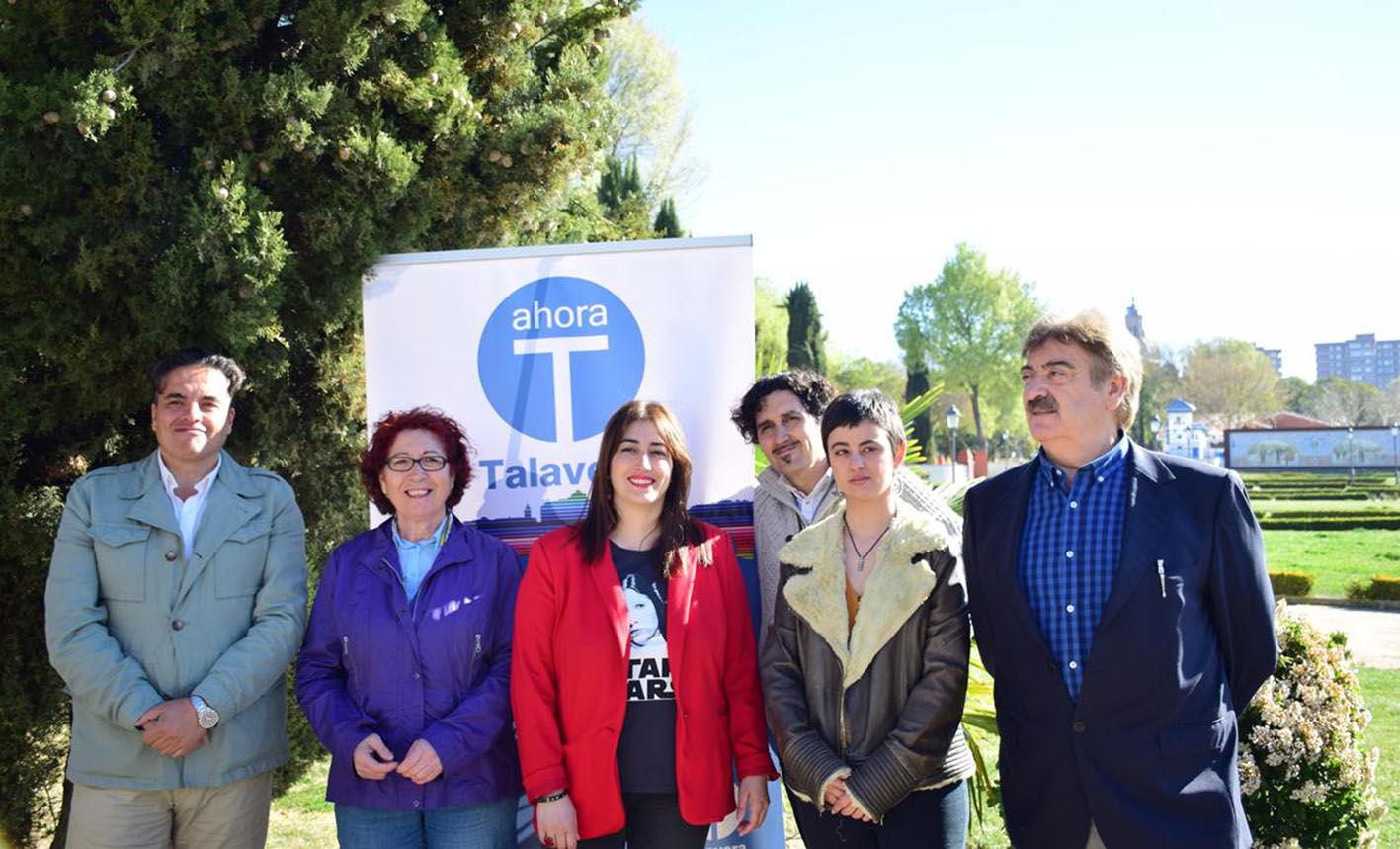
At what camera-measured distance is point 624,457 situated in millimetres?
3061

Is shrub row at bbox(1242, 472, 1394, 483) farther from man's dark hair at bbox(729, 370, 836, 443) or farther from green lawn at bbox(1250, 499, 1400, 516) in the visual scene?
man's dark hair at bbox(729, 370, 836, 443)

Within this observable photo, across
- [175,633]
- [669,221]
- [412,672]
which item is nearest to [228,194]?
[175,633]

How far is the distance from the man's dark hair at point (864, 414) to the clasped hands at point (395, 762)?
143cm

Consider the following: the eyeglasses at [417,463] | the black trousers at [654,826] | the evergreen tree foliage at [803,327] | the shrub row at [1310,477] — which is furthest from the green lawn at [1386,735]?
the shrub row at [1310,477]

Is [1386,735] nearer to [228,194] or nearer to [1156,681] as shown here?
[1156,681]

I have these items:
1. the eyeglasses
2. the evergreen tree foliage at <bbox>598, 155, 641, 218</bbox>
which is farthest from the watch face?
the evergreen tree foliage at <bbox>598, 155, 641, 218</bbox>

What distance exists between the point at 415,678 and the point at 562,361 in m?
1.49

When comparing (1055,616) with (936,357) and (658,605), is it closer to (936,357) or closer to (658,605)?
(658,605)

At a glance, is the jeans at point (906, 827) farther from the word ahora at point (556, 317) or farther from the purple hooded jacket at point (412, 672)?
the word ahora at point (556, 317)

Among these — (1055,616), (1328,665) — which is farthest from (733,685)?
(1328,665)

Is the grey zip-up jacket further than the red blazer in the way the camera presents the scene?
Yes

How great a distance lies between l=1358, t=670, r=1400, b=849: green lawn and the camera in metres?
5.82

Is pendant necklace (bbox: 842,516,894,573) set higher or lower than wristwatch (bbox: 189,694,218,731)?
higher

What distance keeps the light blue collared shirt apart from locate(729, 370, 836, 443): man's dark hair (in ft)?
3.93
